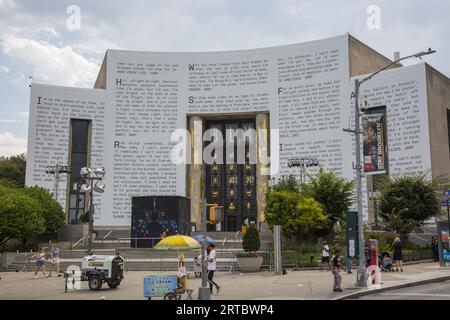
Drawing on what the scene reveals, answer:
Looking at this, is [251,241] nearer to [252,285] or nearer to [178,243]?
[252,285]

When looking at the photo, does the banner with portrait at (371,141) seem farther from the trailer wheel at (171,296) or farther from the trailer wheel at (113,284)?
the trailer wheel at (113,284)

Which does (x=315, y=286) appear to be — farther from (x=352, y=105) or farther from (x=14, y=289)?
(x=352, y=105)

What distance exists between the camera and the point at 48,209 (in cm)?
4591

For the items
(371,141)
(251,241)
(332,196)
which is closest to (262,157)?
(332,196)

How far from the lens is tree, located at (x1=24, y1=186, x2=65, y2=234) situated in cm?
4538

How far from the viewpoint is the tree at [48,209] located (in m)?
45.4

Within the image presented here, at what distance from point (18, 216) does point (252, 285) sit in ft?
82.0

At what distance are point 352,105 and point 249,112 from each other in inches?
486

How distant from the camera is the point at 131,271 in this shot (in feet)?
103

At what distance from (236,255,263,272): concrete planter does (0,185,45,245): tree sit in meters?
19.6

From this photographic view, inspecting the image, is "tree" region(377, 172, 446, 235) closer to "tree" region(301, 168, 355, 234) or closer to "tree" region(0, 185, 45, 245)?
"tree" region(301, 168, 355, 234)

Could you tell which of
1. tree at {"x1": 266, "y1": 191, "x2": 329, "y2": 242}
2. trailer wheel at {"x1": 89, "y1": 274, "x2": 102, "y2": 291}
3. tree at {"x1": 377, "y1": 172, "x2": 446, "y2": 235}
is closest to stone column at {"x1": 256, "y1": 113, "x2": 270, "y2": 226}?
tree at {"x1": 377, "y1": 172, "x2": 446, "y2": 235}

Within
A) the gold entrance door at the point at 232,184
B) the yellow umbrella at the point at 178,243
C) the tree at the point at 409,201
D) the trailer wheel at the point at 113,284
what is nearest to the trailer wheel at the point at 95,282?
the trailer wheel at the point at 113,284
